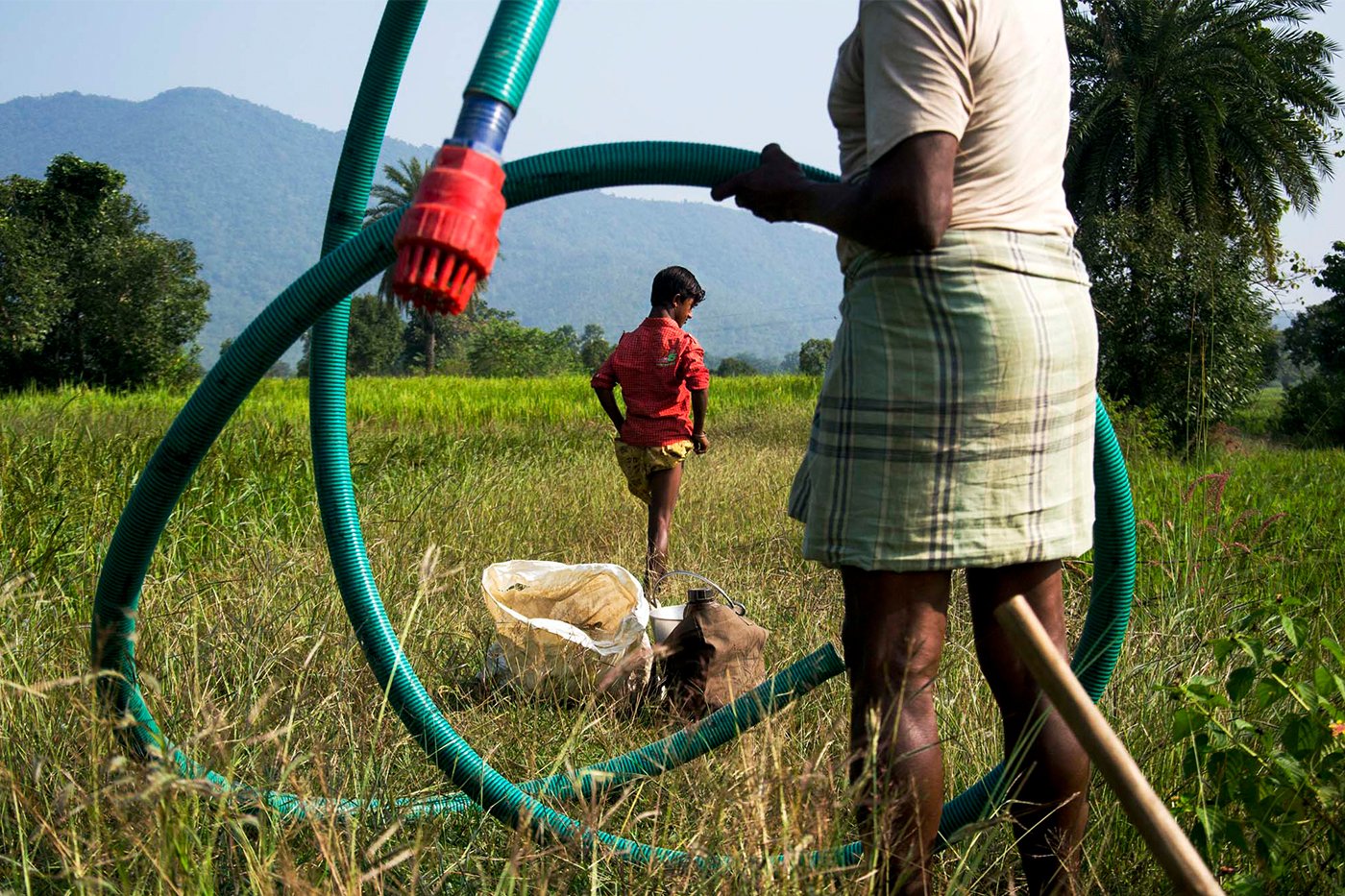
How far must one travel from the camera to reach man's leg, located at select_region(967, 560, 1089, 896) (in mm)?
1737

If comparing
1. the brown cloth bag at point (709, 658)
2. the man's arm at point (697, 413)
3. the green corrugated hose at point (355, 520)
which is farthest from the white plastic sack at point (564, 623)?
the man's arm at point (697, 413)

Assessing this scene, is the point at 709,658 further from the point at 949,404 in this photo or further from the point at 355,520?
the point at 949,404

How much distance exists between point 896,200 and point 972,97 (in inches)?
7.7

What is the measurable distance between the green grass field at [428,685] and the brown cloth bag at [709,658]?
0.43 ft

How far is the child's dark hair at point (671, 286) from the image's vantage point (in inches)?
211

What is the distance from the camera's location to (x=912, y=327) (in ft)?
5.19

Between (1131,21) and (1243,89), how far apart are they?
2.26 meters

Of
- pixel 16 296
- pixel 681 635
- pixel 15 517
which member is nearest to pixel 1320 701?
pixel 681 635

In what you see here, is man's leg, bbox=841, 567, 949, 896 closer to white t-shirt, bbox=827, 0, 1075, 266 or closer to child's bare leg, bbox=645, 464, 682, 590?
white t-shirt, bbox=827, 0, 1075, 266

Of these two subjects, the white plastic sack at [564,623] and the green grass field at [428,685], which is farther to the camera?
the white plastic sack at [564,623]

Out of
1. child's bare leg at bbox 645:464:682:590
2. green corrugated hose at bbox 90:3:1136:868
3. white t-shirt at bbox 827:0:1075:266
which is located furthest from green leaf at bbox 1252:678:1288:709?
child's bare leg at bbox 645:464:682:590

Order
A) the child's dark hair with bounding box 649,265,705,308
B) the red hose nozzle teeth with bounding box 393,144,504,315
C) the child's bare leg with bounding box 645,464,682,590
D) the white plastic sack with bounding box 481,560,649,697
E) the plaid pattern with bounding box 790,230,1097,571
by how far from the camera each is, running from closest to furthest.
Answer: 1. the red hose nozzle teeth with bounding box 393,144,504,315
2. the plaid pattern with bounding box 790,230,1097,571
3. the white plastic sack with bounding box 481,560,649,697
4. the child's bare leg with bounding box 645,464,682,590
5. the child's dark hair with bounding box 649,265,705,308

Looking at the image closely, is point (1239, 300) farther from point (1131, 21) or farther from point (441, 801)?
point (441, 801)

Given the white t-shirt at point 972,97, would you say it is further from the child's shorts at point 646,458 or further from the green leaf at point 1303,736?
the child's shorts at point 646,458
